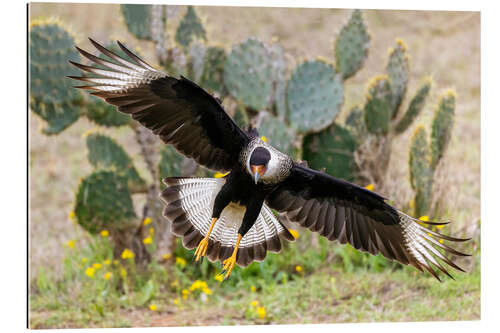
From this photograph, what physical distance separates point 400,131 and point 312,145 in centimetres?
74

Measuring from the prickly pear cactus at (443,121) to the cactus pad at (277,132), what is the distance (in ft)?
3.51

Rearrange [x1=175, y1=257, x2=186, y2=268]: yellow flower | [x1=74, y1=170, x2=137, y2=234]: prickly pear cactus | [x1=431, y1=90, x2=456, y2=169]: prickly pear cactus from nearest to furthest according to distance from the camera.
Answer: [x1=74, y1=170, x2=137, y2=234]: prickly pear cactus → [x1=175, y1=257, x2=186, y2=268]: yellow flower → [x1=431, y1=90, x2=456, y2=169]: prickly pear cactus

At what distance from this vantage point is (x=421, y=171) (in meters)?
4.86

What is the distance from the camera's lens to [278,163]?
305cm

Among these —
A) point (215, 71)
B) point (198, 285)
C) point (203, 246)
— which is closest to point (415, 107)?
point (215, 71)

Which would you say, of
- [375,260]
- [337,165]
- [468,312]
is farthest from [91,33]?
[468,312]

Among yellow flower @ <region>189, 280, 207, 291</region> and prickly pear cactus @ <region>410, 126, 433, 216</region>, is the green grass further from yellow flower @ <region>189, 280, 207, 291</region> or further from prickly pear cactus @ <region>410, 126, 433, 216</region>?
prickly pear cactus @ <region>410, 126, 433, 216</region>

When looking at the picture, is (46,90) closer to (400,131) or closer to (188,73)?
(188,73)

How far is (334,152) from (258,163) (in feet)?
8.17

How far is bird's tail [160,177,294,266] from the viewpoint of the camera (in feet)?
11.7

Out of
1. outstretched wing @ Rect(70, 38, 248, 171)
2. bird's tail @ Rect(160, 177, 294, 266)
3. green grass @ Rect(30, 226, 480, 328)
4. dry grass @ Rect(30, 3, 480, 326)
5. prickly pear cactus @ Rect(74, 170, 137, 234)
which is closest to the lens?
outstretched wing @ Rect(70, 38, 248, 171)

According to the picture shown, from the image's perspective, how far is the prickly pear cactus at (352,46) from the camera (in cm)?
521

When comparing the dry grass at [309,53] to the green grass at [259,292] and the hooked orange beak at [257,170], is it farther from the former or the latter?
the hooked orange beak at [257,170]

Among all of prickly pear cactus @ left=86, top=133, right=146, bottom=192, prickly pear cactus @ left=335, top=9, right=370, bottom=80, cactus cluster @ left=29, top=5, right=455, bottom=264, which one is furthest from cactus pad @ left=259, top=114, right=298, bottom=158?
prickly pear cactus @ left=86, top=133, right=146, bottom=192
